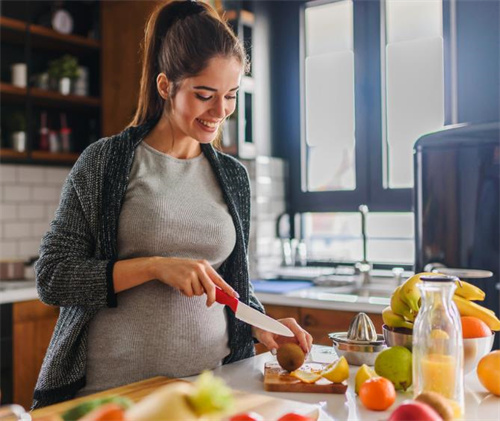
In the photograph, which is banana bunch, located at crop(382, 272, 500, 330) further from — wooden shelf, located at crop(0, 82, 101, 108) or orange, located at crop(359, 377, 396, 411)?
wooden shelf, located at crop(0, 82, 101, 108)

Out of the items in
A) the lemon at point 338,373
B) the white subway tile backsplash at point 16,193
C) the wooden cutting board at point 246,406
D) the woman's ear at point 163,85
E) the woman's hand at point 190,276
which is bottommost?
the wooden cutting board at point 246,406

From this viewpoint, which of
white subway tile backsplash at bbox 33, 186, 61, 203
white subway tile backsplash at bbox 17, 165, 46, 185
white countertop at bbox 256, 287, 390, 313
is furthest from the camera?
white subway tile backsplash at bbox 33, 186, 61, 203

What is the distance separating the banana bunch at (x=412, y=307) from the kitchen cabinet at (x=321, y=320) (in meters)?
1.31

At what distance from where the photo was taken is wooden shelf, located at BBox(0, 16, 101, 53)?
358 centimetres

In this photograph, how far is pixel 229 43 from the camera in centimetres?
153

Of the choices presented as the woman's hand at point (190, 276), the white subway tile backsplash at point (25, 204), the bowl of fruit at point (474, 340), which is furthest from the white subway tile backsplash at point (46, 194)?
the bowl of fruit at point (474, 340)

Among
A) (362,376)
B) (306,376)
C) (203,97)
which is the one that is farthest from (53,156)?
(362,376)

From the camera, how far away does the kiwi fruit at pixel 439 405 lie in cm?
97

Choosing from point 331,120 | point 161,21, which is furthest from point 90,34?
point 161,21

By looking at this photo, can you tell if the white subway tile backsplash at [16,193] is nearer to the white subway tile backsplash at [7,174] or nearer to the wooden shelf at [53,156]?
the white subway tile backsplash at [7,174]

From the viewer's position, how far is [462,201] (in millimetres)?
2432

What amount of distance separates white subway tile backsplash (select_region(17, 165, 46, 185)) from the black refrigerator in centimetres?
238

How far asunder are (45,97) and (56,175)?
1.72 ft

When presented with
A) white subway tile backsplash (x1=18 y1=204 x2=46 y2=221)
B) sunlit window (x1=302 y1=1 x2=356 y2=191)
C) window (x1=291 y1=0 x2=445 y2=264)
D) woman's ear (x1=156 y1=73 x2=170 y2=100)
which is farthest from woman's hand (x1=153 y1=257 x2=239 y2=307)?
white subway tile backsplash (x1=18 y1=204 x2=46 y2=221)
